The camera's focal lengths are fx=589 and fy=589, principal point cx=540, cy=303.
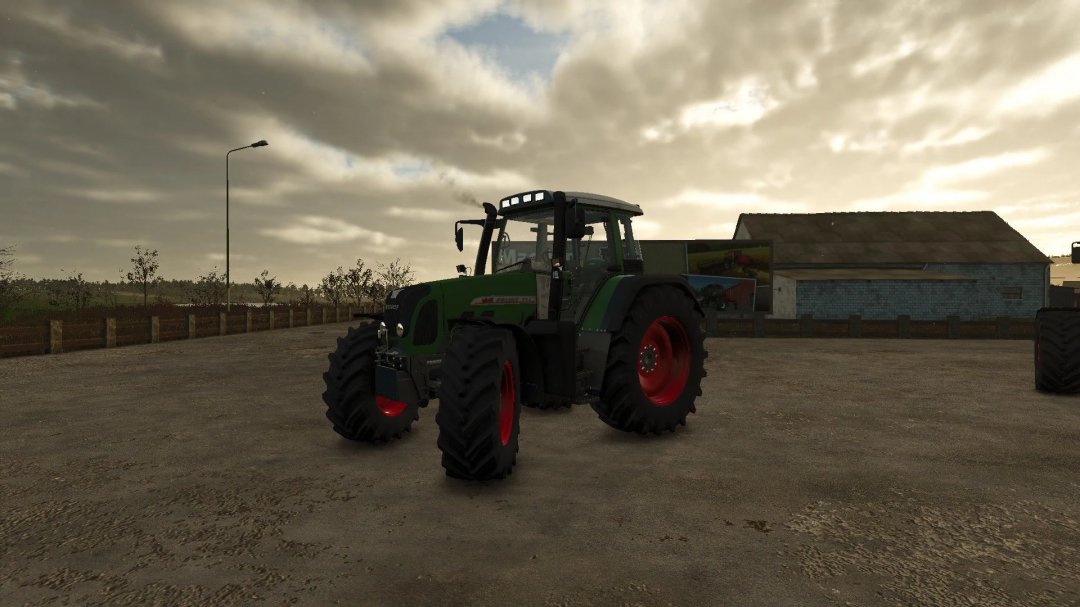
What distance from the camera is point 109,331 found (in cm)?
1619

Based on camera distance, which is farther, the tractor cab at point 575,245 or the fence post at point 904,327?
the fence post at point 904,327

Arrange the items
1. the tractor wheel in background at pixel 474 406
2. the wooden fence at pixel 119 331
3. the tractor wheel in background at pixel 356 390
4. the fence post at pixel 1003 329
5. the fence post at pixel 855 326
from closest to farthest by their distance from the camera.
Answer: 1. the tractor wheel in background at pixel 474 406
2. the tractor wheel in background at pixel 356 390
3. the wooden fence at pixel 119 331
4. the fence post at pixel 1003 329
5. the fence post at pixel 855 326

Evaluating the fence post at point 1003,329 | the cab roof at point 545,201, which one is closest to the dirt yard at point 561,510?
the cab roof at point 545,201

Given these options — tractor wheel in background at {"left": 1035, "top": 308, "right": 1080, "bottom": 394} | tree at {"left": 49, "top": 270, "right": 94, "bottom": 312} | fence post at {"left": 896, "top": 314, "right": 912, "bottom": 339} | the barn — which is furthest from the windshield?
tree at {"left": 49, "top": 270, "right": 94, "bottom": 312}

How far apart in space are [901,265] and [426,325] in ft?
99.7

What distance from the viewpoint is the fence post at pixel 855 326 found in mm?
19266

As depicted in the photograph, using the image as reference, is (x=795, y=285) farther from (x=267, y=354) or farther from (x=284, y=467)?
(x=284, y=467)

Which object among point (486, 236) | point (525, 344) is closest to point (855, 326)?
point (486, 236)

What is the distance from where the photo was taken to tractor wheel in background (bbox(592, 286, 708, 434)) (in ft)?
17.7

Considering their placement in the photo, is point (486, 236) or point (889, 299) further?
point (889, 299)

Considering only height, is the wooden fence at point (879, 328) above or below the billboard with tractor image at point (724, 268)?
below

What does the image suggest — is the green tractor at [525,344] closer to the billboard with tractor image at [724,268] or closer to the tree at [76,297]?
the billboard with tractor image at [724,268]

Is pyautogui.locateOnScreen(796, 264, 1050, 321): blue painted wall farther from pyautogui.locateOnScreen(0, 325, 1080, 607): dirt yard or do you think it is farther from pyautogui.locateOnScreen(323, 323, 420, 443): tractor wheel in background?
pyautogui.locateOnScreen(323, 323, 420, 443): tractor wheel in background

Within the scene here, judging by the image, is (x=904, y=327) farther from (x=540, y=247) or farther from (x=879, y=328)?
(x=540, y=247)
